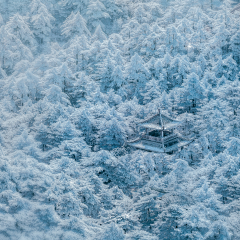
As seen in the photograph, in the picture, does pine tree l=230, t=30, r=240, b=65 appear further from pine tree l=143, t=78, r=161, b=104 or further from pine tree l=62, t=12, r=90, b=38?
pine tree l=62, t=12, r=90, b=38

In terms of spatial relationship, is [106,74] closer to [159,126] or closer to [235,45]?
[159,126]

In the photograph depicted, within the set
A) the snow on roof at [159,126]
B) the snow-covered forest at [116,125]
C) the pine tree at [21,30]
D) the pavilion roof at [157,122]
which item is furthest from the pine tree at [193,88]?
the pine tree at [21,30]

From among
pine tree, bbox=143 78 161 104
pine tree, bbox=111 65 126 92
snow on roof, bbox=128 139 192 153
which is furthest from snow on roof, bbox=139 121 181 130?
pine tree, bbox=111 65 126 92

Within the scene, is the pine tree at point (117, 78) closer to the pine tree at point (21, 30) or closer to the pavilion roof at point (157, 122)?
the pavilion roof at point (157, 122)

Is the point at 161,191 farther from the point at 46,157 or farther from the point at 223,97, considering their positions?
the point at 223,97

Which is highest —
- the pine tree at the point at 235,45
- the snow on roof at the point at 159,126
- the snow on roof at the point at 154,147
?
the pine tree at the point at 235,45

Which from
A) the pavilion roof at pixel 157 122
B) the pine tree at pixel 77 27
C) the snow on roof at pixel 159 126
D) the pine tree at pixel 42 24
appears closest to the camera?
the snow on roof at pixel 159 126

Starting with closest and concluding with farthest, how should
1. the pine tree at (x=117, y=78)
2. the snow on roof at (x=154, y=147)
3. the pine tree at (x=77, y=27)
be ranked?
the snow on roof at (x=154, y=147) < the pine tree at (x=117, y=78) < the pine tree at (x=77, y=27)

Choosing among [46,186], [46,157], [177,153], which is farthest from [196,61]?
[46,186]
